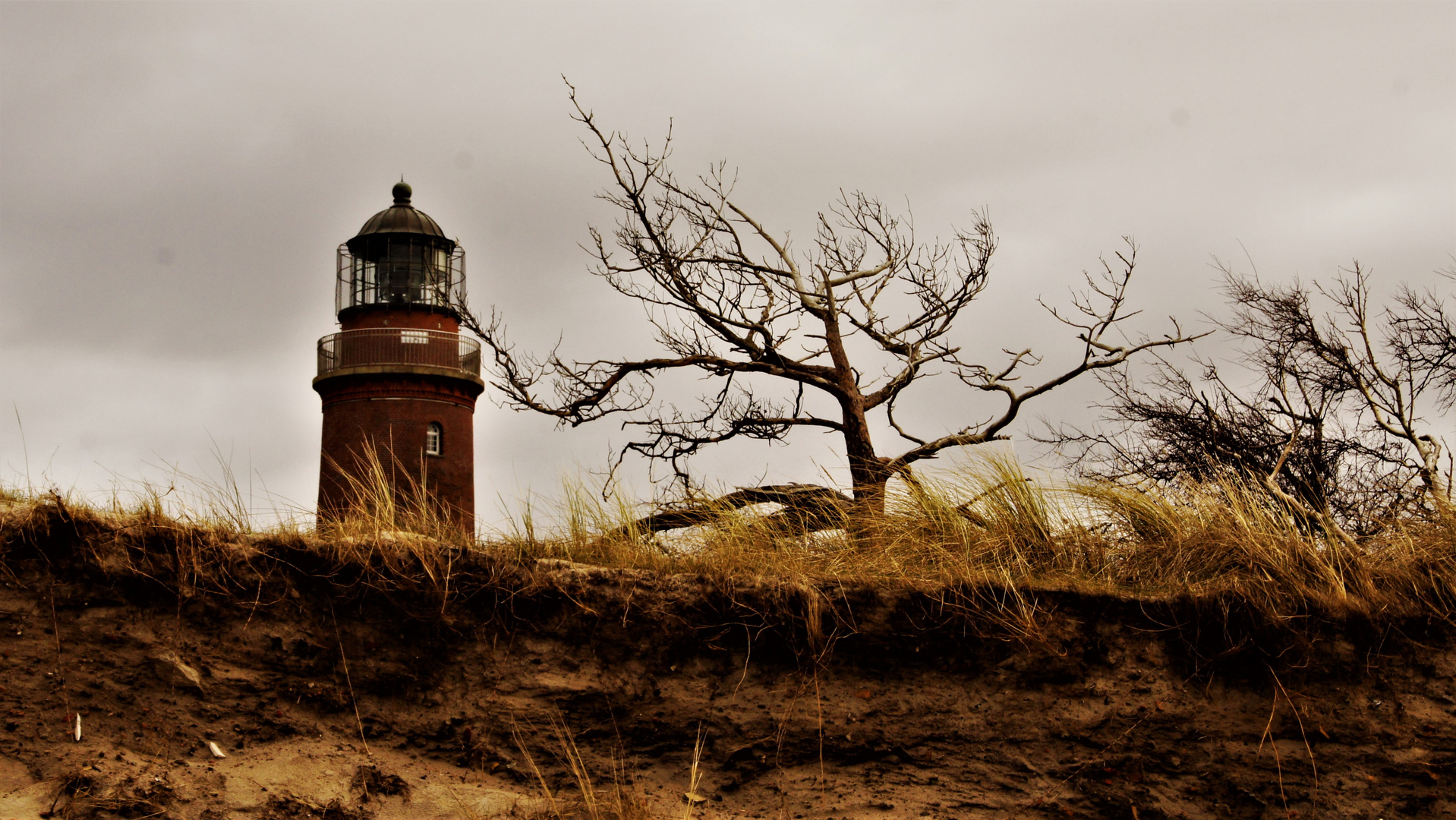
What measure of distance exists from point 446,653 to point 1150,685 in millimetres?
3675

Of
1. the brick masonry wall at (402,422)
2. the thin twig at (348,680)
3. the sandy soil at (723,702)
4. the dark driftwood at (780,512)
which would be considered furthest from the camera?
the brick masonry wall at (402,422)

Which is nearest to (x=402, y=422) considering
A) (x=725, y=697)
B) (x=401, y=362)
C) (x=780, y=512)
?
(x=401, y=362)

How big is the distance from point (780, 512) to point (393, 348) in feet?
53.7

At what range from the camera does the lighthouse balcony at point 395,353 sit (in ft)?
73.3

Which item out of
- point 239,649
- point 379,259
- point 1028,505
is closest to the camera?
point 239,649

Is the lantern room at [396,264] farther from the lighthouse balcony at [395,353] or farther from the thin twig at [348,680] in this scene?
the thin twig at [348,680]

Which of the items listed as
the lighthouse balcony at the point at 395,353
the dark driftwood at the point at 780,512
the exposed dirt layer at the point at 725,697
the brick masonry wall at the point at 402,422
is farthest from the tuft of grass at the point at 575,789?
the lighthouse balcony at the point at 395,353

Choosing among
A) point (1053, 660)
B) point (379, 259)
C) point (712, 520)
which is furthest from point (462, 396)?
point (1053, 660)

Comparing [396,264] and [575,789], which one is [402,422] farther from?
[575,789]

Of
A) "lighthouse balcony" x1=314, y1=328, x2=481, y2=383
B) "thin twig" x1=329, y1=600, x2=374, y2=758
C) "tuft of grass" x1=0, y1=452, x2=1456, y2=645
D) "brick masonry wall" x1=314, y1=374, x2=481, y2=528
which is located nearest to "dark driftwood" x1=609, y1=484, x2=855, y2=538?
"tuft of grass" x1=0, y1=452, x2=1456, y2=645

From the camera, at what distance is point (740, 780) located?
605cm

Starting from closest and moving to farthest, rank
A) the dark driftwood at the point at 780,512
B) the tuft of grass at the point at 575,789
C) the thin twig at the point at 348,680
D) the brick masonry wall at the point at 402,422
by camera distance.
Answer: the tuft of grass at the point at 575,789, the thin twig at the point at 348,680, the dark driftwood at the point at 780,512, the brick masonry wall at the point at 402,422

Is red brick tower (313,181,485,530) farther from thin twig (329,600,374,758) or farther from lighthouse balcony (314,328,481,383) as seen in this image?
thin twig (329,600,374,758)

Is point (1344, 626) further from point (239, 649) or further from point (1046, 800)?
point (239, 649)
